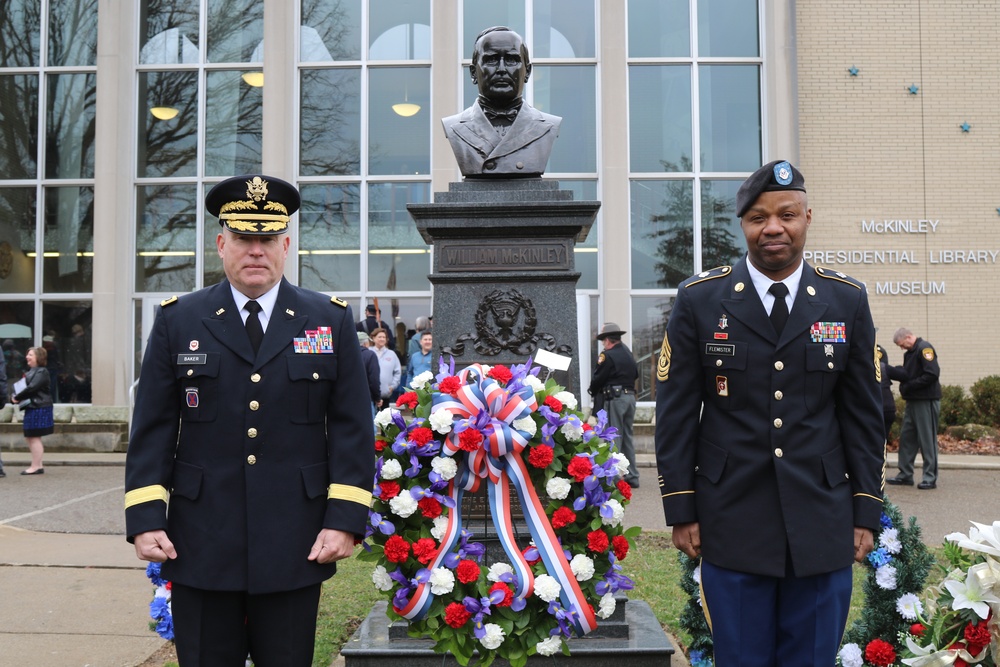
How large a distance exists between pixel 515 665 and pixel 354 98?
14368 mm

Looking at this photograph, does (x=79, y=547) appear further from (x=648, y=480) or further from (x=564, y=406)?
(x=648, y=480)

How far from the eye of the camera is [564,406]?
4379 millimetres

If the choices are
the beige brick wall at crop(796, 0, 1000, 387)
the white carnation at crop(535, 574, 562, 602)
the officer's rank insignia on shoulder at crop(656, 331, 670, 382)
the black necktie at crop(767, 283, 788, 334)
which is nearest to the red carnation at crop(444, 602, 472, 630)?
the white carnation at crop(535, 574, 562, 602)

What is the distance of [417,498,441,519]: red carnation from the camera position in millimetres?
4074

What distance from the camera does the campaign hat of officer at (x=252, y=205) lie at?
3.04 metres

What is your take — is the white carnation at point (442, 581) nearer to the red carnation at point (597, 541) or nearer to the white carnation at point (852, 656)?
the red carnation at point (597, 541)

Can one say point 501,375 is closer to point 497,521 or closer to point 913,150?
point 497,521

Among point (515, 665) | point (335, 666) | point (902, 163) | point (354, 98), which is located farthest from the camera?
point (354, 98)

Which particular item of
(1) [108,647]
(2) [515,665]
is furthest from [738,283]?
(1) [108,647]

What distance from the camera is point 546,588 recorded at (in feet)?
13.0

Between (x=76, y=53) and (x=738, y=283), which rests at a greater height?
(x=76, y=53)

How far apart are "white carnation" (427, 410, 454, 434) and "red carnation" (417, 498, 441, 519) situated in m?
0.31

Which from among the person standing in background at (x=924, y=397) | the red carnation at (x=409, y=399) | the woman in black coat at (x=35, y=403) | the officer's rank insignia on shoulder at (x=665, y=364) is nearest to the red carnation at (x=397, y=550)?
the red carnation at (x=409, y=399)

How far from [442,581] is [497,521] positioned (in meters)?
0.44
